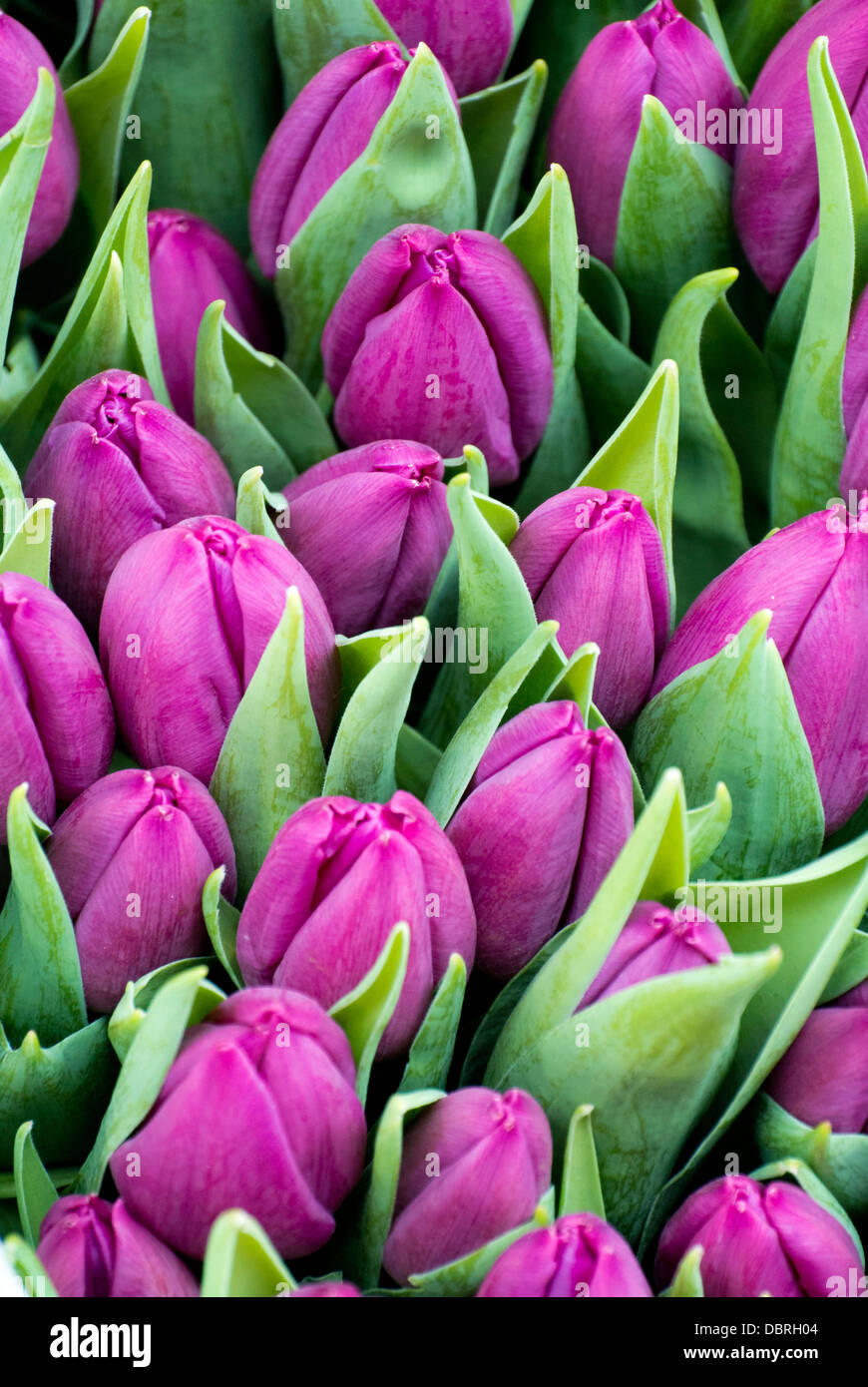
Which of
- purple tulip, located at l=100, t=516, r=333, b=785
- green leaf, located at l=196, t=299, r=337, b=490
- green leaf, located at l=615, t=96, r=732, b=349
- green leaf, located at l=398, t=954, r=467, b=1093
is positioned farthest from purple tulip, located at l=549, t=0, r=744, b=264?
green leaf, located at l=398, t=954, r=467, b=1093

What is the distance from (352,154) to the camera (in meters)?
0.66

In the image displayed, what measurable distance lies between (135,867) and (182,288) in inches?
11.6

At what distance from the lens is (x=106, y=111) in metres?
0.71

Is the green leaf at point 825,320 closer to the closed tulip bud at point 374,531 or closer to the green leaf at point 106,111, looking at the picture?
the closed tulip bud at point 374,531

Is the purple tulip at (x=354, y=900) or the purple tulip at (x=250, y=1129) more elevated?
the purple tulip at (x=354, y=900)

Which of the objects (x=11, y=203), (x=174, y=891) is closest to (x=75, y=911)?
(x=174, y=891)

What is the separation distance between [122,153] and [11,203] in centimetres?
19

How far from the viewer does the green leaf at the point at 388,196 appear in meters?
0.64

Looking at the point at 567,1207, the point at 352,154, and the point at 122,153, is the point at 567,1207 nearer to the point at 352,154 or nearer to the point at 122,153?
the point at 352,154

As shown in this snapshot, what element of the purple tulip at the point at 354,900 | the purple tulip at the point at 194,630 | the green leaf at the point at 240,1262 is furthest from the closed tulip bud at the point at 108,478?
the green leaf at the point at 240,1262

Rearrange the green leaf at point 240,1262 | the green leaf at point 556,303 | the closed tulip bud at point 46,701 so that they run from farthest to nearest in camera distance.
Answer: the green leaf at point 556,303 → the closed tulip bud at point 46,701 → the green leaf at point 240,1262

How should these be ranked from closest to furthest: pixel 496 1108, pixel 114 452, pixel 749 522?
1. pixel 496 1108
2. pixel 114 452
3. pixel 749 522

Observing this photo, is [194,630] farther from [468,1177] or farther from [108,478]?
[468,1177]

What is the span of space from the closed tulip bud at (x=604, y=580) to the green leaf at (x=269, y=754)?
100 millimetres
